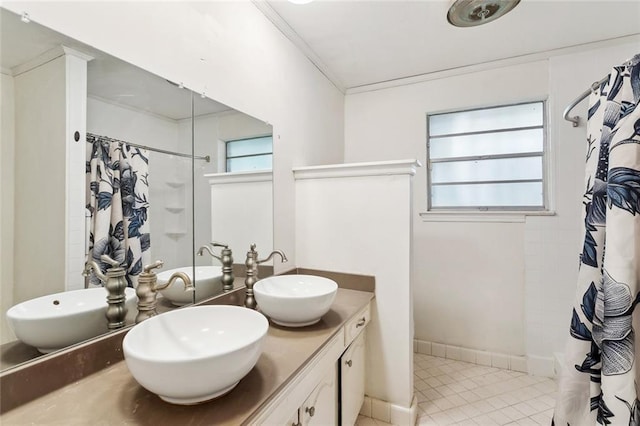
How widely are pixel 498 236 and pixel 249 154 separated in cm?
202

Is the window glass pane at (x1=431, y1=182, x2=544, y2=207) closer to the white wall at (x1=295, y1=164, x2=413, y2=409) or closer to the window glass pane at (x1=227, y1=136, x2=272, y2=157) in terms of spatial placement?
the white wall at (x1=295, y1=164, x2=413, y2=409)

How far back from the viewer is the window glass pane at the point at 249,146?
4.71 feet

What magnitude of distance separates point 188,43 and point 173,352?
1.17m

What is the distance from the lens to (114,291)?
90 cm

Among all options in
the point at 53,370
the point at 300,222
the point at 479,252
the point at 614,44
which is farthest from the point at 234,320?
the point at 614,44

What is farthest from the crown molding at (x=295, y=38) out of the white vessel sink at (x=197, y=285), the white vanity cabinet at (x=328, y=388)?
the white vanity cabinet at (x=328, y=388)

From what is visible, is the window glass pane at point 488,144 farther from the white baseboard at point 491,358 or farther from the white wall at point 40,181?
the white wall at point 40,181

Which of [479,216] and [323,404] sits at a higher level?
[479,216]

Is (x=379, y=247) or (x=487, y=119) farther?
(x=487, y=119)

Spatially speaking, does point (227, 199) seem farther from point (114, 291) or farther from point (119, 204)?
point (114, 291)

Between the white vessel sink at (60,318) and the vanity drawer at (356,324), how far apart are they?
961mm

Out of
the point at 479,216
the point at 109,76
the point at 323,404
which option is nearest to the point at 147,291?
the point at 109,76

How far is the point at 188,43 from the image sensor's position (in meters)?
1.15

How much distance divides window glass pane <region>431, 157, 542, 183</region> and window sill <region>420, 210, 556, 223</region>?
12.2 inches
